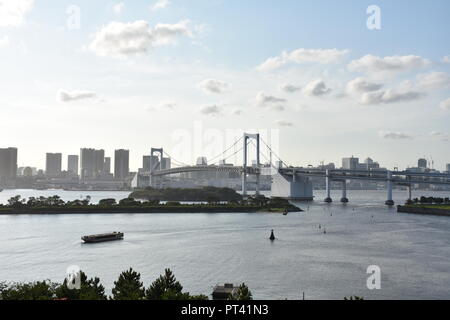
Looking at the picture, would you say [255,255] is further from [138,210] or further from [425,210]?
[425,210]

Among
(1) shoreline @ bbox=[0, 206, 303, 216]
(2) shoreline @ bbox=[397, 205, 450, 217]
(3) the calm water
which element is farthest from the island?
(2) shoreline @ bbox=[397, 205, 450, 217]

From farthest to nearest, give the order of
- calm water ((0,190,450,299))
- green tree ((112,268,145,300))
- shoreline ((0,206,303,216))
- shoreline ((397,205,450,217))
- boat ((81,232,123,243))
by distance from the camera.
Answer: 1. shoreline ((397,205,450,217))
2. shoreline ((0,206,303,216))
3. boat ((81,232,123,243))
4. calm water ((0,190,450,299))
5. green tree ((112,268,145,300))

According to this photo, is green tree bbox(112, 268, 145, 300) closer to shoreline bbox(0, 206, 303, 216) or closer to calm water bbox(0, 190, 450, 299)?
calm water bbox(0, 190, 450, 299)

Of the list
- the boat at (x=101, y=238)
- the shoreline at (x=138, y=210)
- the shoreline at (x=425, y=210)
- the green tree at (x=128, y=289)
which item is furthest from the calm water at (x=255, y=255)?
the shoreline at (x=425, y=210)

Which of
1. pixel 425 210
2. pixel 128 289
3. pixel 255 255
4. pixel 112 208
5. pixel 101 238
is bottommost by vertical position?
pixel 255 255

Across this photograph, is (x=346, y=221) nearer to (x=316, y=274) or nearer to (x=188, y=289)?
(x=316, y=274)

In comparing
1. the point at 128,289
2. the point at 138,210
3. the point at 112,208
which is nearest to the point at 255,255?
the point at 128,289
